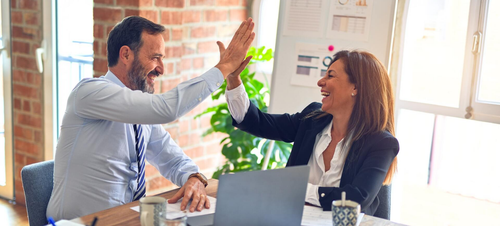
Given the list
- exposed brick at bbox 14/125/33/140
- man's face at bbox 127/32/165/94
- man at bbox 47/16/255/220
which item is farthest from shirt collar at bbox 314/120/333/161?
exposed brick at bbox 14/125/33/140

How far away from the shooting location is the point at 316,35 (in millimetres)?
2738

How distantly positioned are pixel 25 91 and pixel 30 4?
1.84 feet

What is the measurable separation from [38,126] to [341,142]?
227 centimetres

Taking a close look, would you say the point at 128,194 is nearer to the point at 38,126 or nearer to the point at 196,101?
the point at 196,101

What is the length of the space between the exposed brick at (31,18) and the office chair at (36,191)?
176 centimetres

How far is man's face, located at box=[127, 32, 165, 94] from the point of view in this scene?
1925 mm

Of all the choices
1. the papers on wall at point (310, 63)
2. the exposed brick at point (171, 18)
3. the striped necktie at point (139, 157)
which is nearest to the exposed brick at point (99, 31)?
the exposed brick at point (171, 18)

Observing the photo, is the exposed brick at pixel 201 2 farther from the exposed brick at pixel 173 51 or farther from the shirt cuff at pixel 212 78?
the shirt cuff at pixel 212 78

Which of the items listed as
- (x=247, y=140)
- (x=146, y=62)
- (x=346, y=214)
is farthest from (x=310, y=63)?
(x=346, y=214)

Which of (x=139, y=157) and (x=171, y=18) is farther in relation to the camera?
(x=171, y=18)

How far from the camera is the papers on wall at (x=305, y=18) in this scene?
107 inches

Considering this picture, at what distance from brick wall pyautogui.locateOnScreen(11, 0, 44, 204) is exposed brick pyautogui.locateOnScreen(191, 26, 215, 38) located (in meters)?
0.99

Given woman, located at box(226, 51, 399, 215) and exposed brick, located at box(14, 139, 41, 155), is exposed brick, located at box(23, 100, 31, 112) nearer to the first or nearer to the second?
exposed brick, located at box(14, 139, 41, 155)

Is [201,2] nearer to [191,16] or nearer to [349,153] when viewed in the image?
[191,16]
